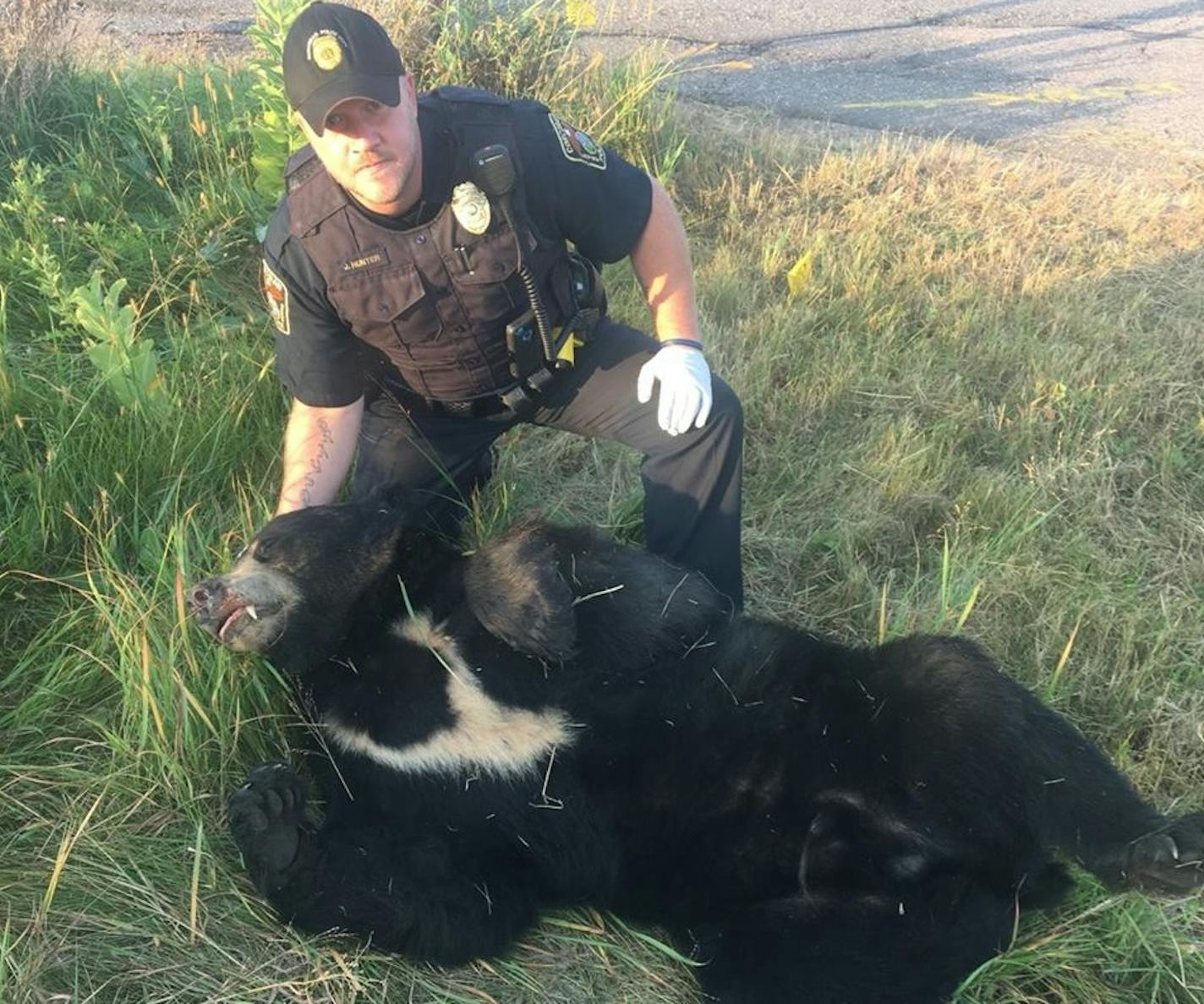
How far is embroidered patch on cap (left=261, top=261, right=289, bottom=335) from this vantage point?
11.0 feet

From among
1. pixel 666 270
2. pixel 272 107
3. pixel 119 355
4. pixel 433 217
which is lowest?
pixel 119 355

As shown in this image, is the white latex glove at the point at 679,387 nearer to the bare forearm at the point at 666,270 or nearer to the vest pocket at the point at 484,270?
the bare forearm at the point at 666,270

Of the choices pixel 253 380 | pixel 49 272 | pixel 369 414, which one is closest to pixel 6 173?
pixel 49 272

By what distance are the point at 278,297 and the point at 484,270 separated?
2.16 feet

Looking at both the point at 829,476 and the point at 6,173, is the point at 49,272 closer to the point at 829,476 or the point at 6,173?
the point at 6,173

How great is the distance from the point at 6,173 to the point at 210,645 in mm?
3182

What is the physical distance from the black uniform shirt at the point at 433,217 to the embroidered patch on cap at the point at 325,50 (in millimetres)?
434

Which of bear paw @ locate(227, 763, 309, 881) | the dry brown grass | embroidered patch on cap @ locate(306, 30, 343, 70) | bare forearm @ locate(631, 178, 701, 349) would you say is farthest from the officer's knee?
the dry brown grass

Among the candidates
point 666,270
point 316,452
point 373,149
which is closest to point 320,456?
point 316,452

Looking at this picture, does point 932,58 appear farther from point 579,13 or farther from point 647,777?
point 647,777

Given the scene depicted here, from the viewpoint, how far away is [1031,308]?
16.3 ft

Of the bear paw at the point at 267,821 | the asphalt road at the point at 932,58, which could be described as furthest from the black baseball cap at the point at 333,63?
the asphalt road at the point at 932,58

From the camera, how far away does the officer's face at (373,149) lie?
3.05 m

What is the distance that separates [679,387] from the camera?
349 centimetres
